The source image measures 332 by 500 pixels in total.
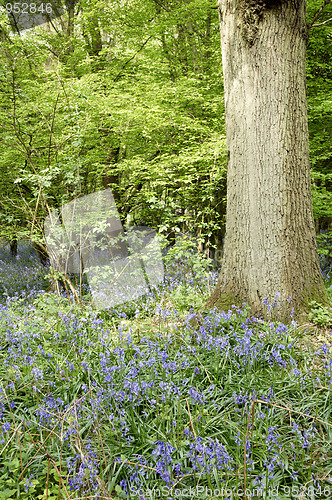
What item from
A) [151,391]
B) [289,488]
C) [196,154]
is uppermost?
[196,154]

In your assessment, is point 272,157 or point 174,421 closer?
point 174,421

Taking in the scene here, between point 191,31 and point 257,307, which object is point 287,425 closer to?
point 257,307

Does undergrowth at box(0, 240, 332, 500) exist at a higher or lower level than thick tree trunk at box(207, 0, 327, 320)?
lower

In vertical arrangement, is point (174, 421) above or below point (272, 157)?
below

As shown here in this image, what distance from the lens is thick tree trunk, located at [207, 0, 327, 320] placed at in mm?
3018

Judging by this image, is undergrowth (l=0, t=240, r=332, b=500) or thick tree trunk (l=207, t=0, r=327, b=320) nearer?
undergrowth (l=0, t=240, r=332, b=500)

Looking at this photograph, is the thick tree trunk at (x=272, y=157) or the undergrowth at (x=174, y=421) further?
the thick tree trunk at (x=272, y=157)

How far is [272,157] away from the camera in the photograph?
3049mm

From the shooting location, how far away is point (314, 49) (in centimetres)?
684

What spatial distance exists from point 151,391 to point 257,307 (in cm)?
134

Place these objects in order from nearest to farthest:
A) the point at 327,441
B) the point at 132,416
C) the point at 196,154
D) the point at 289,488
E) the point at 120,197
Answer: the point at 289,488 < the point at 327,441 < the point at 132,416 < the point at 196,154 < the point at 120,197

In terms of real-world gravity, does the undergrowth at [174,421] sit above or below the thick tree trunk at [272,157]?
below

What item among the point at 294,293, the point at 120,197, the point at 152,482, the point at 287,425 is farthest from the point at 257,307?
the point at 120,197

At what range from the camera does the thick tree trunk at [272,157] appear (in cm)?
302
